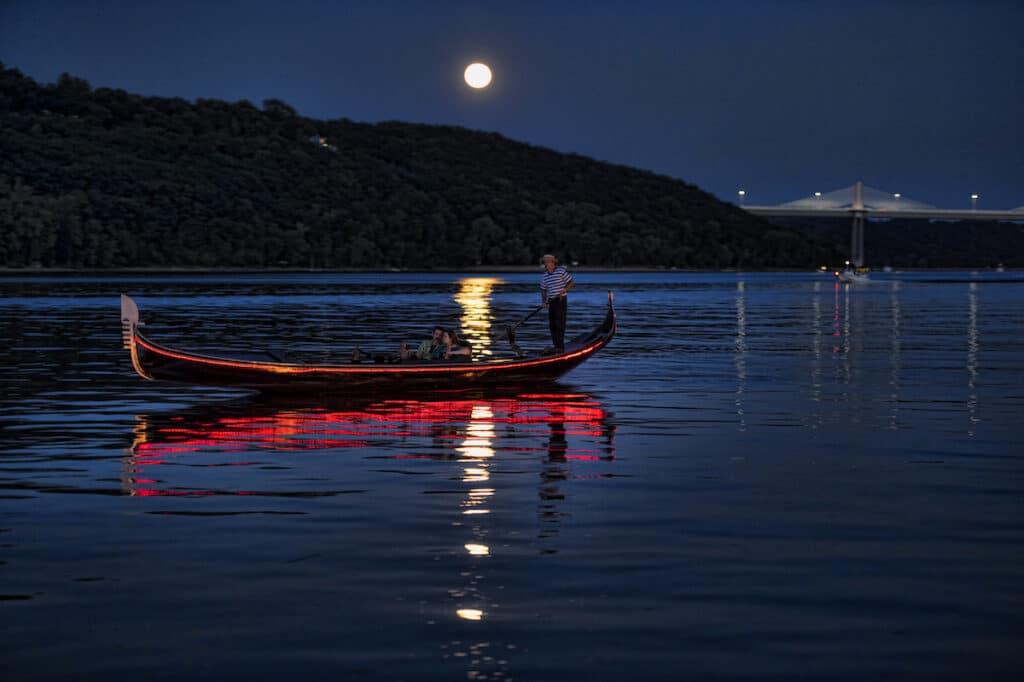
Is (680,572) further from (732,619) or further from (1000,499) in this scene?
(1000,499)

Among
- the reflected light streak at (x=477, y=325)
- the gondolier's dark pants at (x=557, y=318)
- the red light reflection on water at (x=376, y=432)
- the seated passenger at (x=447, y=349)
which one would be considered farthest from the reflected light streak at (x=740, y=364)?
the reflected light streak at (x=477, y=325)

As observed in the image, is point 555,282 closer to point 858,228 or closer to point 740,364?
point 740,364

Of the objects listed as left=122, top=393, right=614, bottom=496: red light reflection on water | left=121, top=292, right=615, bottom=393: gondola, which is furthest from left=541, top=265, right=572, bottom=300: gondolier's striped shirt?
left=122, top=393, right=614, bottom=496: red light reflection on water

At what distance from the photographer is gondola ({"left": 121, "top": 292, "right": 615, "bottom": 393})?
2123 cm

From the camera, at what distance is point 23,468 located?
50.2 feet

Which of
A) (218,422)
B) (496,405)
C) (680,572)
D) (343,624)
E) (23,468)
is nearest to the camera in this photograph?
(343,624)

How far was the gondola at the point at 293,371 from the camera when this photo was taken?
21.2 m

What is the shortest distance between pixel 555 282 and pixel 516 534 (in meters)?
14.3

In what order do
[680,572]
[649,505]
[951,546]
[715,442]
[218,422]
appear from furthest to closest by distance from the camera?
[218,422] → [715,442] → [649,505] → [951,546] → [680,572]

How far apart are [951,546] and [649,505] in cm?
288

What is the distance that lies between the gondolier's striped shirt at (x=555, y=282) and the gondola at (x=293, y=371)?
2383 mm

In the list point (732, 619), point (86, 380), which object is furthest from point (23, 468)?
point (86, 380)

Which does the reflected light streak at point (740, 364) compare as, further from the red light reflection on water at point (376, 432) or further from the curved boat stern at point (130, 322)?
the curved boat stern at point (130, 322)

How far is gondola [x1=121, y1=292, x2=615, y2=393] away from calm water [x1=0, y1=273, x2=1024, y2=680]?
42 centimetres
